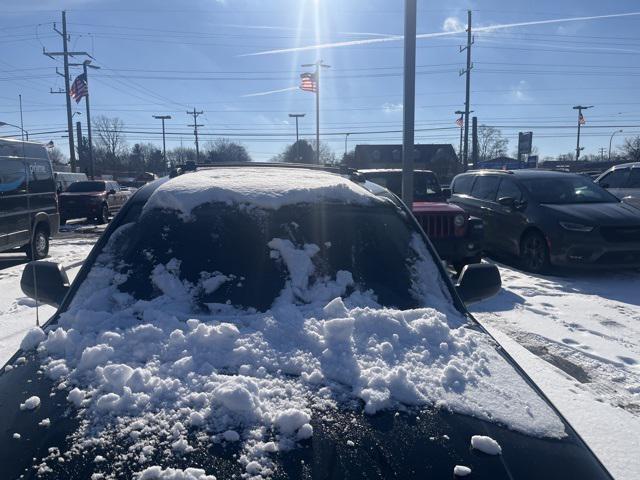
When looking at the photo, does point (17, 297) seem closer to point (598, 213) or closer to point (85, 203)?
point (598, 213)

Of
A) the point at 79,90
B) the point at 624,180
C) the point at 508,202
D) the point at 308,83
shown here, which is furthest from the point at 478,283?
the point at 79,90

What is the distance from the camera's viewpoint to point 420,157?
50.7m

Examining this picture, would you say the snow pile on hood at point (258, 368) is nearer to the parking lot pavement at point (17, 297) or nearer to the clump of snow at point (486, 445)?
the clump of snow at point (486, 445)

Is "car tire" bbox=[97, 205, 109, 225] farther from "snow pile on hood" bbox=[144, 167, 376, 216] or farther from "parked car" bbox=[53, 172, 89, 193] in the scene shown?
"snow pile on hood" bbox=[144, 167, 376, 216]

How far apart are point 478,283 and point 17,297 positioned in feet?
21.7

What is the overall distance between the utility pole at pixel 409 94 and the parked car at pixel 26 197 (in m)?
6.46

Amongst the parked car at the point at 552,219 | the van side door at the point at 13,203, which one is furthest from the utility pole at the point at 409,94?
the van side door at the point at 13,203

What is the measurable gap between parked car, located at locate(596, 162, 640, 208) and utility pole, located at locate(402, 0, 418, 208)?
257 inches

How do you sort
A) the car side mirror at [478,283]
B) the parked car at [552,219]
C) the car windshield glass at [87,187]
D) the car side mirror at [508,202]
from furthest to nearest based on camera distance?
the car windshield glass at [87,187], the car side mirror at [508,202], the parked car at [552,219], the car side mirror at [478,283]

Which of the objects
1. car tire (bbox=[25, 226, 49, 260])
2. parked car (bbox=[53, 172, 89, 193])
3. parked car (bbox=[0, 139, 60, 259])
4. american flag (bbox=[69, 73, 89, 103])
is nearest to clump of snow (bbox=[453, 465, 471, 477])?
parked car (bbox=[0, 139, 60, 259])

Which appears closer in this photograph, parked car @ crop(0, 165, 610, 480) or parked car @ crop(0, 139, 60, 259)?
parked car @ crop(0, 165, 610, 480)

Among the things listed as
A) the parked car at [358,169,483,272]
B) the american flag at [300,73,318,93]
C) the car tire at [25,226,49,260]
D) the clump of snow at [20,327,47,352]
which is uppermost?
the american flag at [300,73,318,93]

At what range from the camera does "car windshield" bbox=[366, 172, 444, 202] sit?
32.3 feet

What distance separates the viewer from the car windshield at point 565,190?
9.12 m
